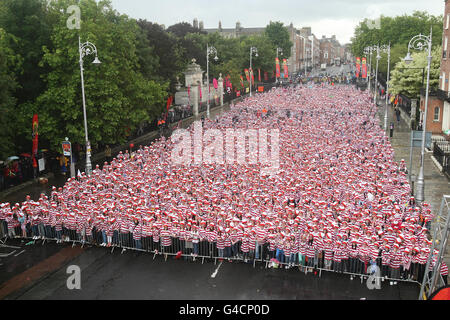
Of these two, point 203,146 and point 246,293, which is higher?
point 203,146

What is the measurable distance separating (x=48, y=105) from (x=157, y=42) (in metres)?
25.0

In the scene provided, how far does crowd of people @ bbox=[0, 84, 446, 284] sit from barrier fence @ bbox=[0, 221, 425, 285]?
40 millimetres

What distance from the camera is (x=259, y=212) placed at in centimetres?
1703

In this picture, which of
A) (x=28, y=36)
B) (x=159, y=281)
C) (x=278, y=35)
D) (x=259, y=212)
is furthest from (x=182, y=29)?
(x=159, y=281)

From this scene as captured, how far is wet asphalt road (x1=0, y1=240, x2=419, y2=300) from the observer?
13102 millimetres

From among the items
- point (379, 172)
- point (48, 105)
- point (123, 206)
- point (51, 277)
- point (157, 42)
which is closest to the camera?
point (51, 277)

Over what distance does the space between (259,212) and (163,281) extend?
4.87 meters

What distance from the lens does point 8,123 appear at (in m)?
27.2

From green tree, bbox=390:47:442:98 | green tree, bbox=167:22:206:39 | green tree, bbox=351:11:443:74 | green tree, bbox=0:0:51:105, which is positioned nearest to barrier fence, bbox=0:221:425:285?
green tree, bbox=0:0:51:105

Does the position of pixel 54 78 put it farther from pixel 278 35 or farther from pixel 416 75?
pixel 278 35

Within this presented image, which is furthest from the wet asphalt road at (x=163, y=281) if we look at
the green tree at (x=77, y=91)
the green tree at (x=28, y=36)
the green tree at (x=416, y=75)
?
the green tree at (x=416, y=75)

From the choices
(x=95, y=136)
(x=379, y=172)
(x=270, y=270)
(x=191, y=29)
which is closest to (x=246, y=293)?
(x=270, y=270)

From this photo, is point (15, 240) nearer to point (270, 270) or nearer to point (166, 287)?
point (166, 287)

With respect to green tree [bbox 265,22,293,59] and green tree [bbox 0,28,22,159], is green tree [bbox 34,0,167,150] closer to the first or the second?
green tree [bbox 0,28,22,159]
